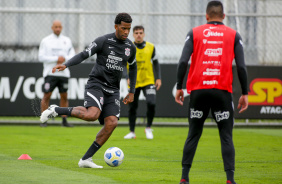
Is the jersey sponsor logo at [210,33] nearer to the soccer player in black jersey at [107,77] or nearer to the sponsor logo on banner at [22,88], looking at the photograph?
Result: the soccer player in black jersey at [107,77]

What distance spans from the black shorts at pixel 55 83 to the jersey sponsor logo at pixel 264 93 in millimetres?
5238

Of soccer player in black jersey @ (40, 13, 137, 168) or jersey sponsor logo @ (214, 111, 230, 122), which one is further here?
soccer player in black jersey @ (40, 13, 137, 168)

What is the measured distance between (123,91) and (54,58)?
232cm

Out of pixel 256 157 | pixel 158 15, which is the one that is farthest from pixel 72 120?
pixel 256 157

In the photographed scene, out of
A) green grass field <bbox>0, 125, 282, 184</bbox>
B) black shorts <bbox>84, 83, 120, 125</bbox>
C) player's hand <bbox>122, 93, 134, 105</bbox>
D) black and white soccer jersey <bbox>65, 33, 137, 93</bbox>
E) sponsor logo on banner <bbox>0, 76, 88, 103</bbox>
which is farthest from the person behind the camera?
sponsor logo on banner <bbox>0, 76, 88, 103</bbox>

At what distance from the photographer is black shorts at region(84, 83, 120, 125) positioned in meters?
8.04

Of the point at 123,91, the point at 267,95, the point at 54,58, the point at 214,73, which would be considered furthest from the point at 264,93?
the point at 214,73

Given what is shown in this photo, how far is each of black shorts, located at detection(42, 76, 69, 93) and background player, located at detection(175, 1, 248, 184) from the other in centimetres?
875

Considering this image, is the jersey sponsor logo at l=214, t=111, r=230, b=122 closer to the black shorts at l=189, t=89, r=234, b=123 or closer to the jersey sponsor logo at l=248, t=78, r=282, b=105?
the black shorts at l=189, t=89, r=234, b=123

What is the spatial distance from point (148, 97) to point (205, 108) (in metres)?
6.44

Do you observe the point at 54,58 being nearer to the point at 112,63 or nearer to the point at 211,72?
the point at 112,63

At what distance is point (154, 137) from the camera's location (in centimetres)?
1325

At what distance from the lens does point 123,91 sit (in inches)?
629

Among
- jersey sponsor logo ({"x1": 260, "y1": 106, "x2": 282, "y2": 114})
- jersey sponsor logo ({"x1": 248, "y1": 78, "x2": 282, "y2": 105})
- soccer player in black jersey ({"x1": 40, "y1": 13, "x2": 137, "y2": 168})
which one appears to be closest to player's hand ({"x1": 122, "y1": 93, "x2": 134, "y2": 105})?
soccer player in black jersey ({"x1": 40, "y1": 13, "x2": 137, "y2": 168})
